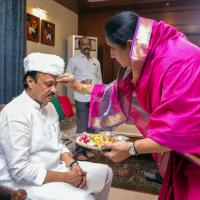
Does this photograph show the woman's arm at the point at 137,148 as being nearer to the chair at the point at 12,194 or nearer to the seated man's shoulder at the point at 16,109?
the chair at the point at 12,194

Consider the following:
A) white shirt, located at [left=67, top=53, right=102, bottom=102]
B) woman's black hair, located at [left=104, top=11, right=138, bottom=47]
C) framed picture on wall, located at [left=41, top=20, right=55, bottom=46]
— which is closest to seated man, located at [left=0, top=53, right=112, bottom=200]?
woman's black hair, located at [left=104, top=11, right=138, bottom=47]

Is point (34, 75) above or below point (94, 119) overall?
above

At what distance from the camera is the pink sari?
872 millimetres

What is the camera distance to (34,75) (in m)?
1.42

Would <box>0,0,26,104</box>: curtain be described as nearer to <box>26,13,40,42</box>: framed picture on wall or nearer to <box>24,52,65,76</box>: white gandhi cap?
<box>26,13,40,42</box>: framed picture on wall

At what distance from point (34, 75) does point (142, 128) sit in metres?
0.59

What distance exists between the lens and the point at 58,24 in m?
5.28

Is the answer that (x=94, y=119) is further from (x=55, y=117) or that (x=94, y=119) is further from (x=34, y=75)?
(x=34, y=75)

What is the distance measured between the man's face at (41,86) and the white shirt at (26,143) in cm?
3

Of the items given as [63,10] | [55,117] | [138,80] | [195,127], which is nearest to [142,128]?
[138,80]

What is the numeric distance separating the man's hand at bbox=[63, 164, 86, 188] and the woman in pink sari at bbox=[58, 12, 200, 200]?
436 mm

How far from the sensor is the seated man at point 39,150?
127 centimetres

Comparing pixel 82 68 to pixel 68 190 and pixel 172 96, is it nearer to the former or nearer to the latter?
pixel 68 190

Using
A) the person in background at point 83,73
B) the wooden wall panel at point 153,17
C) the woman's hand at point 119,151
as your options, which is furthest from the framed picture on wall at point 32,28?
the woman's hand at point 119,151
